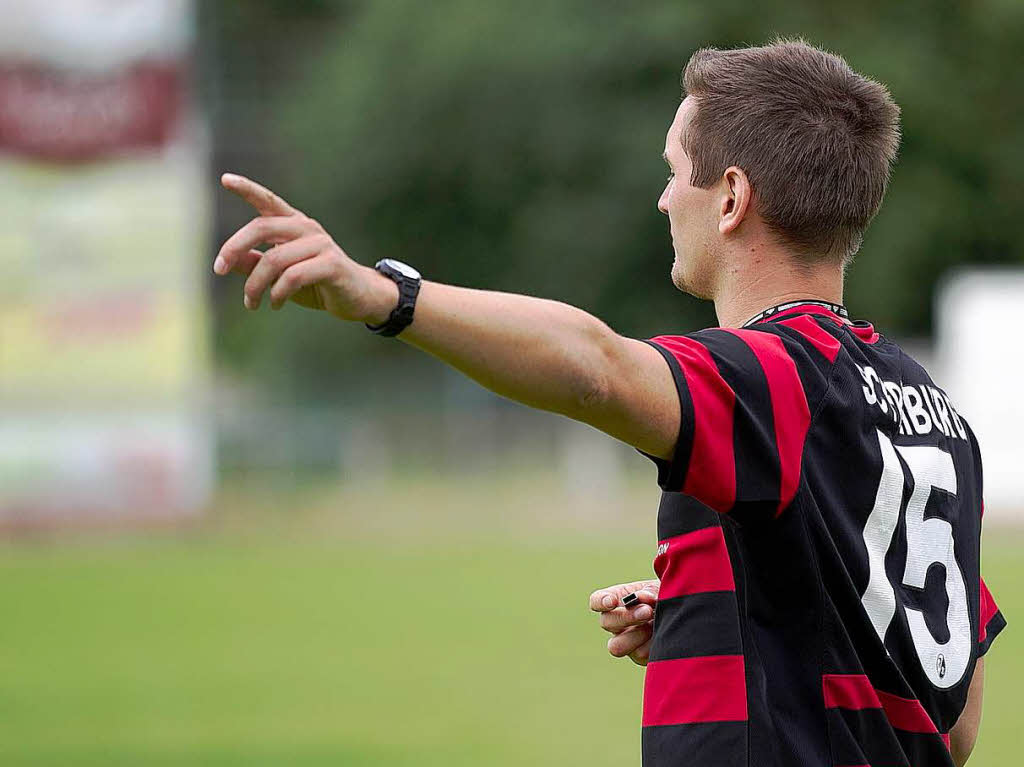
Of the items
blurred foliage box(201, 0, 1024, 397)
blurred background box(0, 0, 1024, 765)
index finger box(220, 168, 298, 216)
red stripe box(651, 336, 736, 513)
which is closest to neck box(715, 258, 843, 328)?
red stripe box(651, 336, 736, 513)

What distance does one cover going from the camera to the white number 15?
2.36m

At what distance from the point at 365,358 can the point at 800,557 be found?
3354 cm

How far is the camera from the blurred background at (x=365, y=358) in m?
12.8

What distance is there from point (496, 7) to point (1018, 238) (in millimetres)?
12266

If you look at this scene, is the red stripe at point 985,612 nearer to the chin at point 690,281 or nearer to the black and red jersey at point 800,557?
the black and red jersey at point 800,557

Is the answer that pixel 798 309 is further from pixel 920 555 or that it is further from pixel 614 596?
pixel 614 596

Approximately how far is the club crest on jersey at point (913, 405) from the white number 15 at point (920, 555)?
0.04 m

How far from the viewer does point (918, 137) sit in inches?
1329

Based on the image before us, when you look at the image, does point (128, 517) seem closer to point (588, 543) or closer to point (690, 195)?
point (588, 543)

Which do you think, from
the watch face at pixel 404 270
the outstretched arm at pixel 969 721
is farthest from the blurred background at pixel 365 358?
the watch face at pixel 404 270

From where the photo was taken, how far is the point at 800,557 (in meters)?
2.27

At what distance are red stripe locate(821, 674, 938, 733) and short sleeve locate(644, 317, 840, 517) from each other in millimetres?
294

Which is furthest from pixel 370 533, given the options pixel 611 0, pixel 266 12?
pixel 266 12

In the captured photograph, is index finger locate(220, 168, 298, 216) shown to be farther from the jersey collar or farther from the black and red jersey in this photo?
the jersey collar
